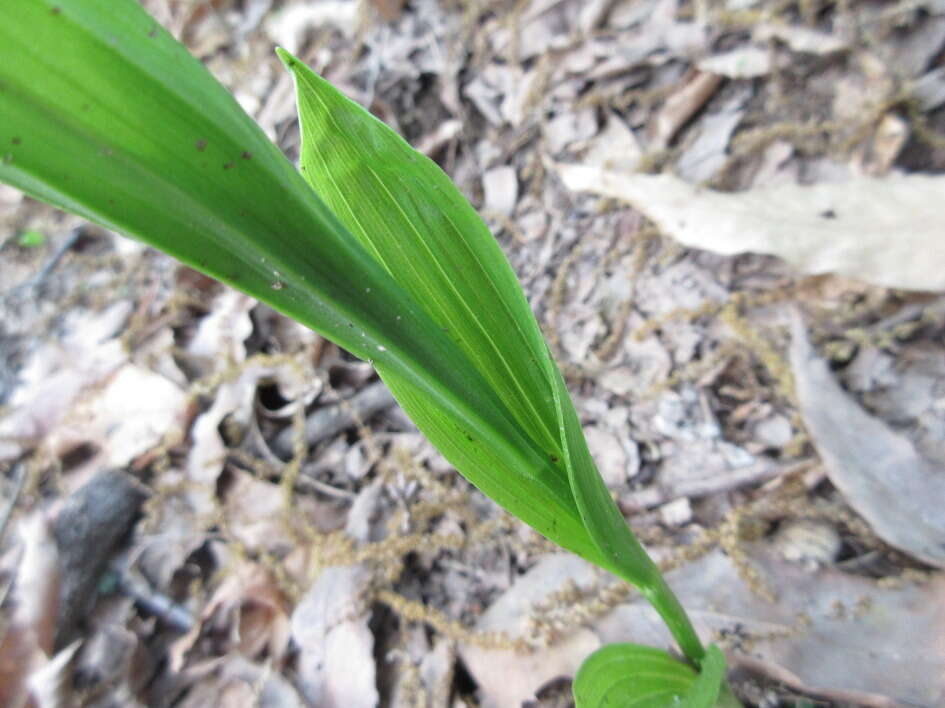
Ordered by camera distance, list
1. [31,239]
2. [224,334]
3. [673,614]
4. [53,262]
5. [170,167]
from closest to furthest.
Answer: [170,167] → [673,614] → [224,334] → [53,262] → [31,239]

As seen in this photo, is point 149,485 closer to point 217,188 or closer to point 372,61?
point 217,188

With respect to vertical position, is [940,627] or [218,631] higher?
[218,631]

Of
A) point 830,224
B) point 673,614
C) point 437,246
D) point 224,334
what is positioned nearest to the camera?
point 437,246

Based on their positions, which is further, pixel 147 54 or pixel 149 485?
pixel 149 485

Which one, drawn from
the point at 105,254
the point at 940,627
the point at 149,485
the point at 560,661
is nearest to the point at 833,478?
the point at 940,627

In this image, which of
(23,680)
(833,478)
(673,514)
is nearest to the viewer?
(833,478)

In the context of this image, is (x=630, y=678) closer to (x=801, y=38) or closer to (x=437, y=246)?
(x=437, y=246)

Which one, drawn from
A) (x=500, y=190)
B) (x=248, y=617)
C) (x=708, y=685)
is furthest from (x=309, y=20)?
(x=708, y=685)
